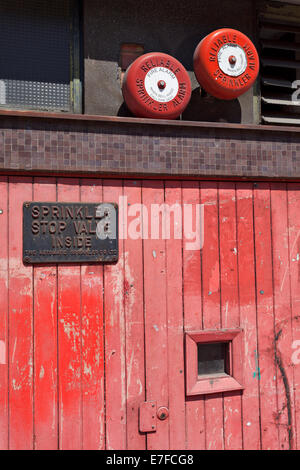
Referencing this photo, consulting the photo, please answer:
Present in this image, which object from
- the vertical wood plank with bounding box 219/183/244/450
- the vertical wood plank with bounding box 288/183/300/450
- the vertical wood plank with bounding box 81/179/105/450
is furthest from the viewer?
the vertical wood plank with bounding box 288/183/300/450

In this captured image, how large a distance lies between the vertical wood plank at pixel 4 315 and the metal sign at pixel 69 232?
0.37ft

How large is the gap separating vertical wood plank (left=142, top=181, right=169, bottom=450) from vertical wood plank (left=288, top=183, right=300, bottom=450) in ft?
3.10

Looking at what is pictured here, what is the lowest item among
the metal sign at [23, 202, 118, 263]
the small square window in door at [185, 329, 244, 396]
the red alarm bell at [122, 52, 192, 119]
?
the small square window in door at [185, 329, 244, 396]

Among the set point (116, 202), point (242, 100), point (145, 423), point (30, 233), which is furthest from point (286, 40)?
point (145, 423)

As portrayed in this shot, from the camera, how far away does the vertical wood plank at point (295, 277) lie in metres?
2.60

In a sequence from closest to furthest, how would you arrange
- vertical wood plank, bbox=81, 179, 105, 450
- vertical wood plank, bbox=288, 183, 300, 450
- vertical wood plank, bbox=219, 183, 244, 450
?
vertical wood plank, bbox=81, 179, 105, 450 → vertical wood plank, bbox=219, 183, 244, 450 → vertical wood plank, bbox=288, 183, 300, 450

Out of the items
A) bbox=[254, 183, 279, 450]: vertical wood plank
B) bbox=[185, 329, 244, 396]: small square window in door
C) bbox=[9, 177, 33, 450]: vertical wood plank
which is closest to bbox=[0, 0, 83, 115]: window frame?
bbox=[9, 177, 33, 450]: vertical wood plank

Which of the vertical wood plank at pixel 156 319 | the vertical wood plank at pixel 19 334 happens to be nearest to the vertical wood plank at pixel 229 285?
the vertical wood plank at pixel 156 319

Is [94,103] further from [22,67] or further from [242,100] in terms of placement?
[242,100]

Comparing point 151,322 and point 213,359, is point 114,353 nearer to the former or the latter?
point 151,322

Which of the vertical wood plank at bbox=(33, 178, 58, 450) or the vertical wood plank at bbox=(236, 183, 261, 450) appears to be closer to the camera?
the vertical wood plank at bbox=(33, 178, 58, 450)

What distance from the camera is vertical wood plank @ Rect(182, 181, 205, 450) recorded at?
2412mm

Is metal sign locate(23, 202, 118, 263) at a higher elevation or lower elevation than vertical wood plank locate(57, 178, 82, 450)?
higher

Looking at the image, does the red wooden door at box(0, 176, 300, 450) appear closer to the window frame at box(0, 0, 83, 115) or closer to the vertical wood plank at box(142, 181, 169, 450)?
the vertical wood plank at box(142, 181, 169, 450)
